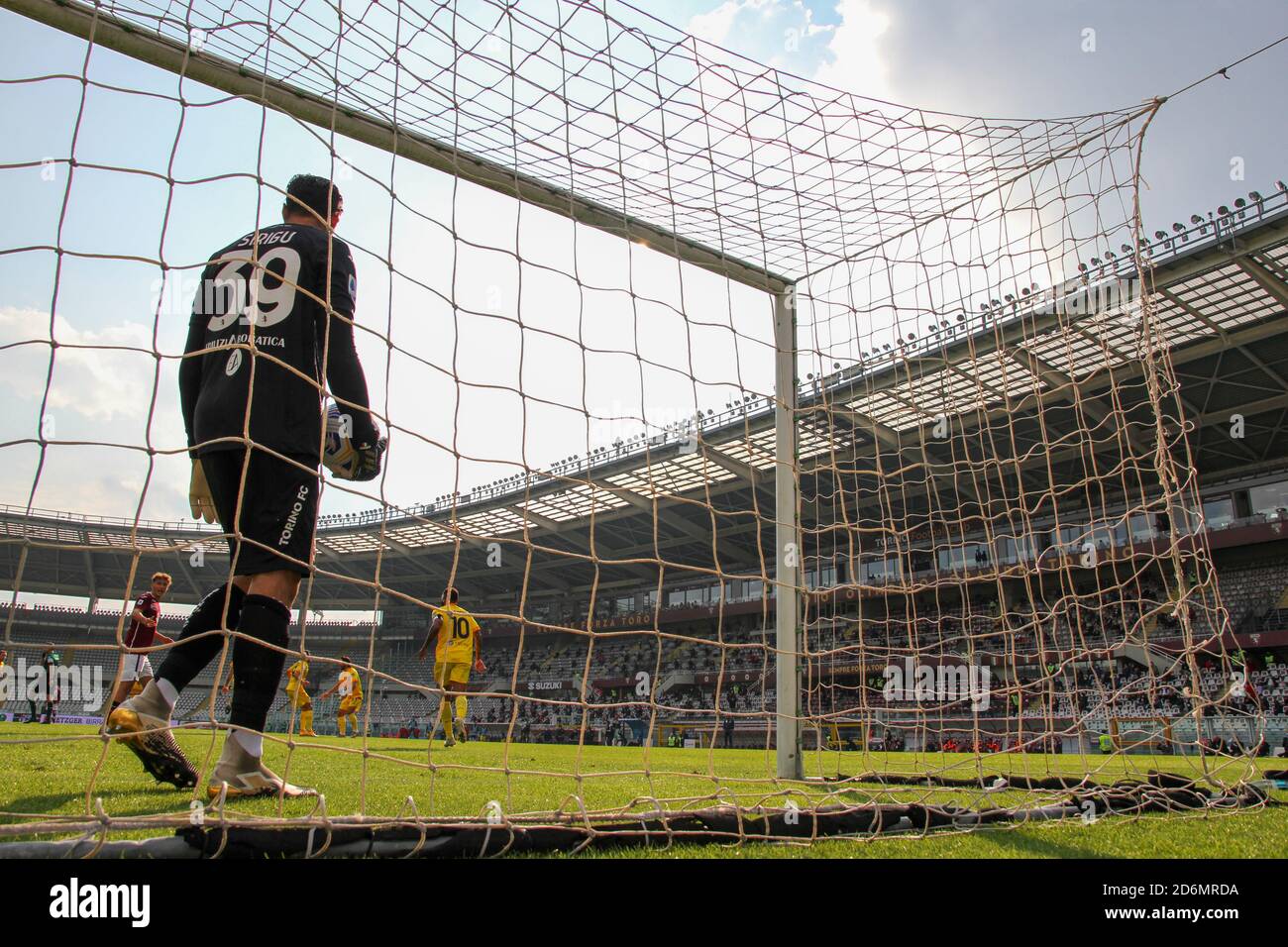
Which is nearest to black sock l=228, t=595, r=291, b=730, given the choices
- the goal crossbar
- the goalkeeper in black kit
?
the goalkeeper in black kit

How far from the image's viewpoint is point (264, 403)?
231 centimetres

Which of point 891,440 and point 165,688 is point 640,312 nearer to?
point 165,688

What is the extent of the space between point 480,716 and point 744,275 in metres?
32.3

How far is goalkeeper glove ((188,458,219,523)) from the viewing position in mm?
2568

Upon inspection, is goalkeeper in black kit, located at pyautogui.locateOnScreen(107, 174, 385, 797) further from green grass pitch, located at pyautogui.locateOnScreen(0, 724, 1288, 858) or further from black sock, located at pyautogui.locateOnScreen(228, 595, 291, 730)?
green grass pitch, located at pyautogui.locateOnScreen(0, 724, 1288, 858)

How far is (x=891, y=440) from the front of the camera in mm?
14391

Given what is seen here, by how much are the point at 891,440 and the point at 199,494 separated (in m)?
13.2

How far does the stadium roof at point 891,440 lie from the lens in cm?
609

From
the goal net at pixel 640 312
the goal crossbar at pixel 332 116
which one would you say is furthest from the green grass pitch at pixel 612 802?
the goal crossbar at pixel 332 116

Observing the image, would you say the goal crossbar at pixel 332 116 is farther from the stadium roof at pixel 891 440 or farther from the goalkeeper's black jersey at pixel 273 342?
the stadium roof at pixel 891 440

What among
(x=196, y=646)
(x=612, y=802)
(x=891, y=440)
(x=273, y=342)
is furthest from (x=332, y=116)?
(x=891, y=440)
